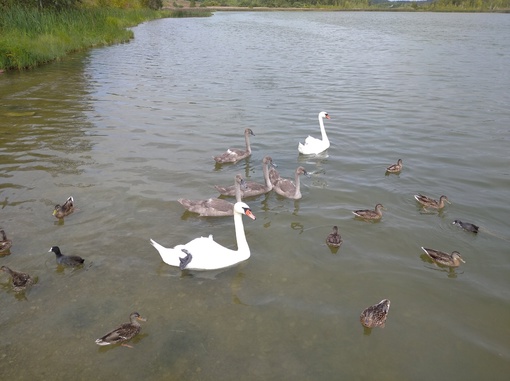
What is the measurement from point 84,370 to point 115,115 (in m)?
12.5

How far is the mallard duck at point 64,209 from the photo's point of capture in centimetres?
855

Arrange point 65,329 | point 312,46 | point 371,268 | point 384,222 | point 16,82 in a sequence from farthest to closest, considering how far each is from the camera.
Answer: point 312,46
point 16,82
point 384,222
point 371,268
point 65,329

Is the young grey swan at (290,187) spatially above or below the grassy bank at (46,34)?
below

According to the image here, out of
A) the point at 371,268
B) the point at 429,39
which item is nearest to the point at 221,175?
the point at 371,268

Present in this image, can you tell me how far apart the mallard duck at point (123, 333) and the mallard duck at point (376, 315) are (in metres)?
3.10

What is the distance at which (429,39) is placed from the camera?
40.8m

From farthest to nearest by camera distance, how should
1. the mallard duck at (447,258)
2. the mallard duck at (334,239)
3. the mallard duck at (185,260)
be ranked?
the mallard duck at (334,239) < the mallard duck at (447,258) < the mallard duck at (185,260)

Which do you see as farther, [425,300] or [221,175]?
[221,175]

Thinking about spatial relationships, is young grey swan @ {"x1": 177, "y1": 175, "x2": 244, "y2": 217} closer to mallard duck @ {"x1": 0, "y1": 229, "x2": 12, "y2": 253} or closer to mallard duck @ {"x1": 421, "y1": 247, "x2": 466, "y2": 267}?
mallard duck @ {"x1": 0, "y1": 229, "x2": 12, "y2": 253}

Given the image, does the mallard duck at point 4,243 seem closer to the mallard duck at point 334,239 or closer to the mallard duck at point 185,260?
the mallard duck at point 185,260

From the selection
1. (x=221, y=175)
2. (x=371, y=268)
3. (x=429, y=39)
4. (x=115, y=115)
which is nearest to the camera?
(x=371, y=268)

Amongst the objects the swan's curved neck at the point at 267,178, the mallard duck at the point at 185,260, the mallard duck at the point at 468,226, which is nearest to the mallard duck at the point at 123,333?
the mallard duck at the point at 185,260

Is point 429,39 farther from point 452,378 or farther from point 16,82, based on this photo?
point 452,378

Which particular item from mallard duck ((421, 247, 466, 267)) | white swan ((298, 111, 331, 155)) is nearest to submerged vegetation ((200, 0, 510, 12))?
white swan ((298, 111, 331, 155))
